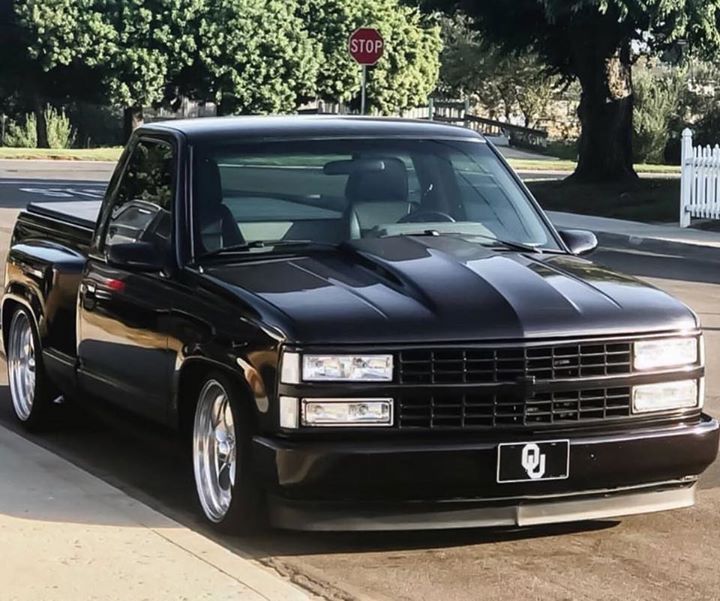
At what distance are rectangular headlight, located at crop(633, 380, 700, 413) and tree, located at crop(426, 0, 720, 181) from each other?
21519 mm

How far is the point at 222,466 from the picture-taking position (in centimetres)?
621

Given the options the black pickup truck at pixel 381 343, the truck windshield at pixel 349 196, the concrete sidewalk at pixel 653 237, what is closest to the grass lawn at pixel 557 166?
the concrete sidewalk at pixel 653 237

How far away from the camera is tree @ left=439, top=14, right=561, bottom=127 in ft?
220

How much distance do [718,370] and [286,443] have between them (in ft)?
19.0

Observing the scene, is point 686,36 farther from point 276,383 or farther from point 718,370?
point 276,383

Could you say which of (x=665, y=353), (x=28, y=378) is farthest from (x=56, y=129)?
(x=665, y=353)

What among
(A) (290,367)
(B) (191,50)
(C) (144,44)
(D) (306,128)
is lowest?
(A) (290,367)

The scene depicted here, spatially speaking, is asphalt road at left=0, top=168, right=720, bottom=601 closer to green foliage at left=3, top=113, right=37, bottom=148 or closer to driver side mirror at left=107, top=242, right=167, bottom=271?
driver side mirror at left=107, top=242, right=167, bottom=271

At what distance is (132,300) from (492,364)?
2070 mm

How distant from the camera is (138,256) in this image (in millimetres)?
6758

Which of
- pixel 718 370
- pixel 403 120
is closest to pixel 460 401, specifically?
pixel 403 120

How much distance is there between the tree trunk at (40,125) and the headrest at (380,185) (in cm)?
4736

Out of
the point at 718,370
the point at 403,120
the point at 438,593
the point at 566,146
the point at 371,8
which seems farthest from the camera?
the point at 371,8

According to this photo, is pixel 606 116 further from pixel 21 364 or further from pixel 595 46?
pixel 21 364
